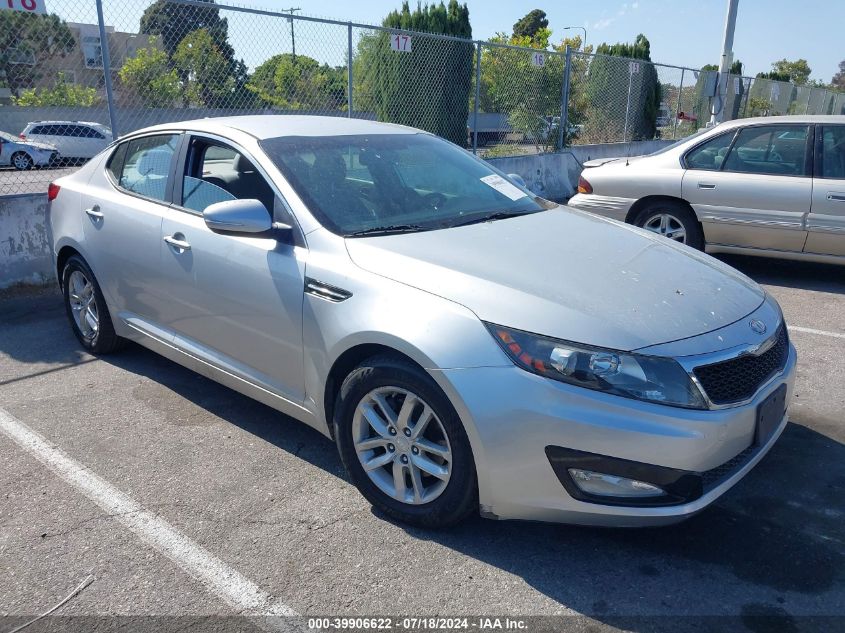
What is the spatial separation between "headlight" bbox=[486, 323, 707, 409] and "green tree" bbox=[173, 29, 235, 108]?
658cm

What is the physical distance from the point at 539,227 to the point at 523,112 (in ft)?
34.1

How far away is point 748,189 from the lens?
6.99 m

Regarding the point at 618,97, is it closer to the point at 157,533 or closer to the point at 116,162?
the point at 116,162

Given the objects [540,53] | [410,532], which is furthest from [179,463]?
[540,53]

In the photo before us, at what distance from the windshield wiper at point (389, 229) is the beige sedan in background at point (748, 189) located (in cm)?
Answer: 466

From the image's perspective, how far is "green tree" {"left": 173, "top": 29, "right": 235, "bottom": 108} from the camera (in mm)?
7867

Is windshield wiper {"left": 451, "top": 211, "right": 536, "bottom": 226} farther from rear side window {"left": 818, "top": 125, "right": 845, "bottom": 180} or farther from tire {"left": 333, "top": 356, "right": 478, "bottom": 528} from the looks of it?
rear side window {"left": 818, "top": 125, "right": 845, "bottom": 180}

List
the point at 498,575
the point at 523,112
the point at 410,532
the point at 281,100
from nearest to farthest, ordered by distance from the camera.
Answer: the point at 498,575 → the point at 410,532 → the point at 281,100 → the point at 523,112

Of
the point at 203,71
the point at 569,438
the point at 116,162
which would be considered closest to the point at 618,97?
the point at 203,71

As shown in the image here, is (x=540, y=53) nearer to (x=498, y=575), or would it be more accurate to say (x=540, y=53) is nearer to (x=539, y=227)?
(x=539, y=227)

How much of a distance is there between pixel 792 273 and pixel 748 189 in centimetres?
121

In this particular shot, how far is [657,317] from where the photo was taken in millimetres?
2834

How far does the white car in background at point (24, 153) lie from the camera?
1107 cm

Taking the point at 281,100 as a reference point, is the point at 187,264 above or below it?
below
